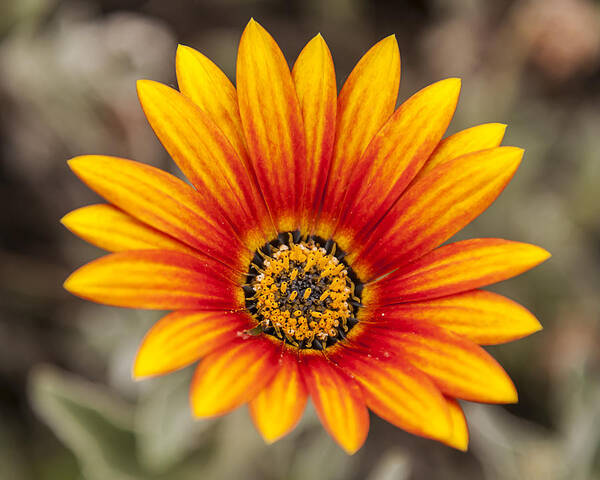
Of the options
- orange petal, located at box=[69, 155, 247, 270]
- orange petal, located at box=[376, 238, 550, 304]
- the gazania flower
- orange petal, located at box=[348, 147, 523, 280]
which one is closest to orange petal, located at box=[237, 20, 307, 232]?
the gazania flower

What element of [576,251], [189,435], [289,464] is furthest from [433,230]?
[576,251]

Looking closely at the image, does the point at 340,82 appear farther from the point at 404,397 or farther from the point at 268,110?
the point at 404,397

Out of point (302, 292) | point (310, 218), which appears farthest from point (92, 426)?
point (310, 218)

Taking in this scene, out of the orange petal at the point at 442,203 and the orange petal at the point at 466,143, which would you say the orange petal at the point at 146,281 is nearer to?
the orange petal at the point at 442,203

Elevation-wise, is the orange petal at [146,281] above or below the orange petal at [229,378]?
above

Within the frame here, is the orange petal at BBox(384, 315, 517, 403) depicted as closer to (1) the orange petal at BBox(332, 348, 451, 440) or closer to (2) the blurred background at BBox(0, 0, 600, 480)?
(1) the orange petal at BBox(332, 348, 451, 440)

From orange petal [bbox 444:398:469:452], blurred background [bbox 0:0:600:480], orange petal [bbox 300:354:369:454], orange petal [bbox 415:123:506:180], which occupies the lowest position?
blurred background [bbox 0:0:600:480]

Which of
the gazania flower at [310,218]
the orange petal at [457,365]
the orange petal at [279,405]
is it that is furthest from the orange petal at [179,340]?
the orange petal at [457,365]
